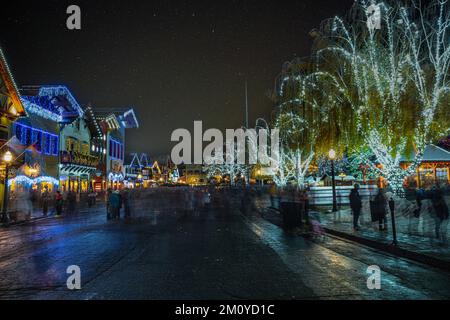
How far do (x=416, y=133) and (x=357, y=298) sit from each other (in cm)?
1808

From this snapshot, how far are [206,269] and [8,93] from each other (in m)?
25.3

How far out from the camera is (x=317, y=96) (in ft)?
82.0

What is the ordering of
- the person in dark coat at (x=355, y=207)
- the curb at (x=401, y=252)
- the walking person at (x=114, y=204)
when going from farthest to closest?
the walking person at (x=114, y=204) → the person in dark coat at (x=355, y=207) → the curb at (x=401, y=252)

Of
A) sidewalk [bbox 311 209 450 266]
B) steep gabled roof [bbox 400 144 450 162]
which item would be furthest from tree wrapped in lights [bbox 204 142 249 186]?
sidewalk [bbox 311 209 450 266]

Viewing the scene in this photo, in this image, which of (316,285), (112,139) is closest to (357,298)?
(316,285)

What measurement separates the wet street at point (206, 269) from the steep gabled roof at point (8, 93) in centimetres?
1768

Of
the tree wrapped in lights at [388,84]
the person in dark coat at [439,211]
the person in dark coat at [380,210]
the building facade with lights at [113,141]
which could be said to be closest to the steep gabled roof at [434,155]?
the tree wrapped in lights at [388,84]

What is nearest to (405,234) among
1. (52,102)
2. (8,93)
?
(8,93)

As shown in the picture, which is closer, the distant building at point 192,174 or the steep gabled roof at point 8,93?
the steep gabled roof at point 8,93

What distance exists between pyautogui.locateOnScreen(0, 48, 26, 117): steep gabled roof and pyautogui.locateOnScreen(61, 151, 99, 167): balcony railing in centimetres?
1147

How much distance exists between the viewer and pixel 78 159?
141 feet

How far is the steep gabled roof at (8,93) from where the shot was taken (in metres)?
27.1

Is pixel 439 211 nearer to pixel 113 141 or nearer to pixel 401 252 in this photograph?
pixel 401 252

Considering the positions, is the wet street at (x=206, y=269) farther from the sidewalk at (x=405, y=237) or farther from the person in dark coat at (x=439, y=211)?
the person in dark coat at (x=439, y=211)
